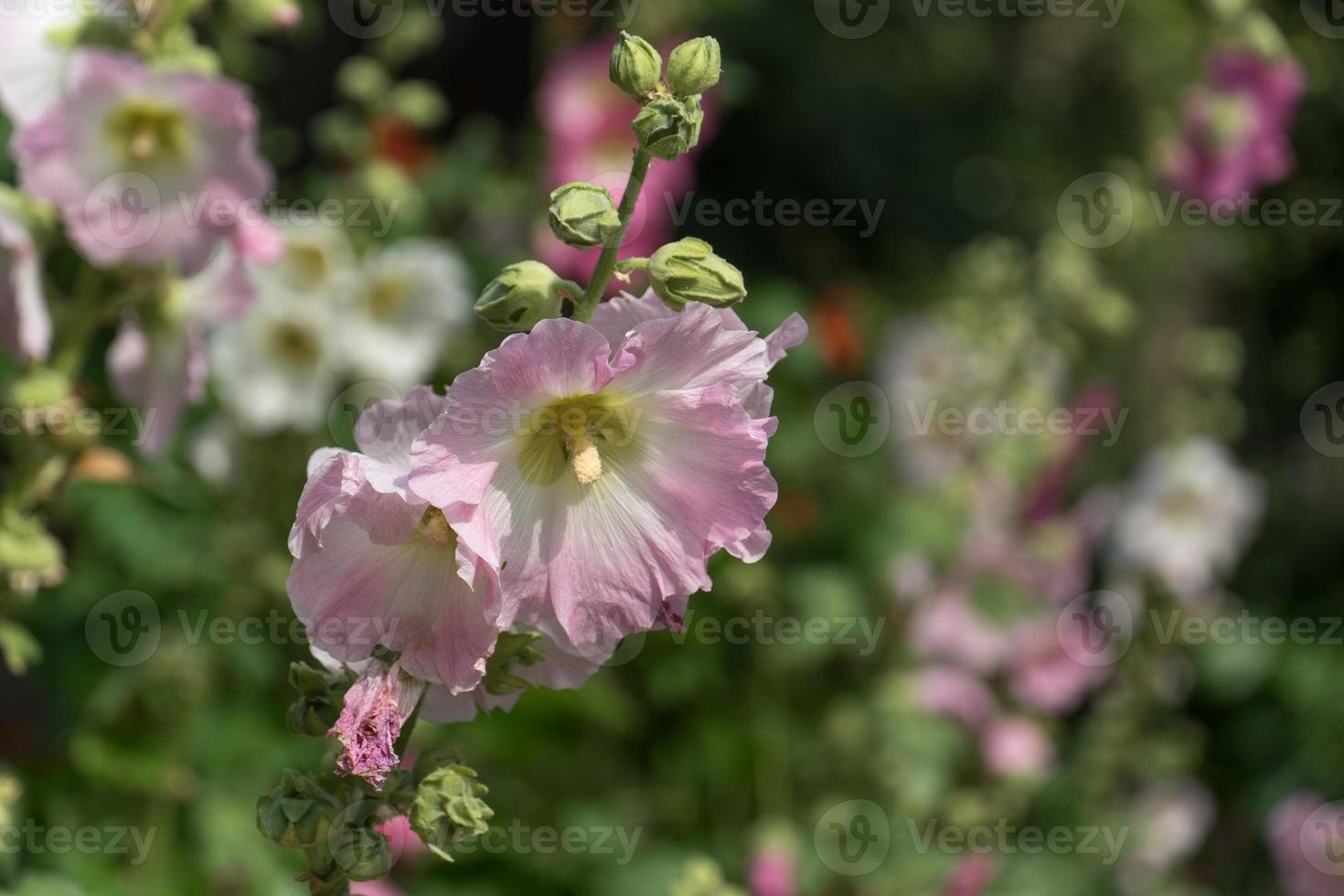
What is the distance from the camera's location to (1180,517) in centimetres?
314

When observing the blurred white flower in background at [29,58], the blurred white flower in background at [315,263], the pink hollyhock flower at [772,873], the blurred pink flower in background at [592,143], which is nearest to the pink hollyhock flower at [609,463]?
the blurred white flower in background at [29,58]

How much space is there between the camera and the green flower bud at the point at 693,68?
2.86 ft

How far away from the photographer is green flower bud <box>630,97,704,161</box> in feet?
2.77

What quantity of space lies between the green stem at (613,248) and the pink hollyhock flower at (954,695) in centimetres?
178

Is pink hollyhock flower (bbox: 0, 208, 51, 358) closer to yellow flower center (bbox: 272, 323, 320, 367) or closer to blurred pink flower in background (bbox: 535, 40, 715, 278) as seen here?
yellow flower center (bbox: 272, 323, 320, 367)

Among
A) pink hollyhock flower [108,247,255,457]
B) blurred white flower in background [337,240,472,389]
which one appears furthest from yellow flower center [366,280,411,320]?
pink hollyhock flower [108,247,255,457]

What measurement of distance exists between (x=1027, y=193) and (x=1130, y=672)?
173cm

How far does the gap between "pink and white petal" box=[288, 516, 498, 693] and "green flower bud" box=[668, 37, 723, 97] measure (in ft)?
1.07

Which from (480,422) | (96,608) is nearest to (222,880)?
(96,608)

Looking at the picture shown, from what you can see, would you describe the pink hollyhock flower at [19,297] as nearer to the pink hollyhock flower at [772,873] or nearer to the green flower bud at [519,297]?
the green flower bud at [519,297]

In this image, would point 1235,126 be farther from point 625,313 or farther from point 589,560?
point 589,560

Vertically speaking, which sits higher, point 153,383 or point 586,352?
point 586,352

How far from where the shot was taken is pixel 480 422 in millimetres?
831

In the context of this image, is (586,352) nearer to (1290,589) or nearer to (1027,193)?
(1027,193)
